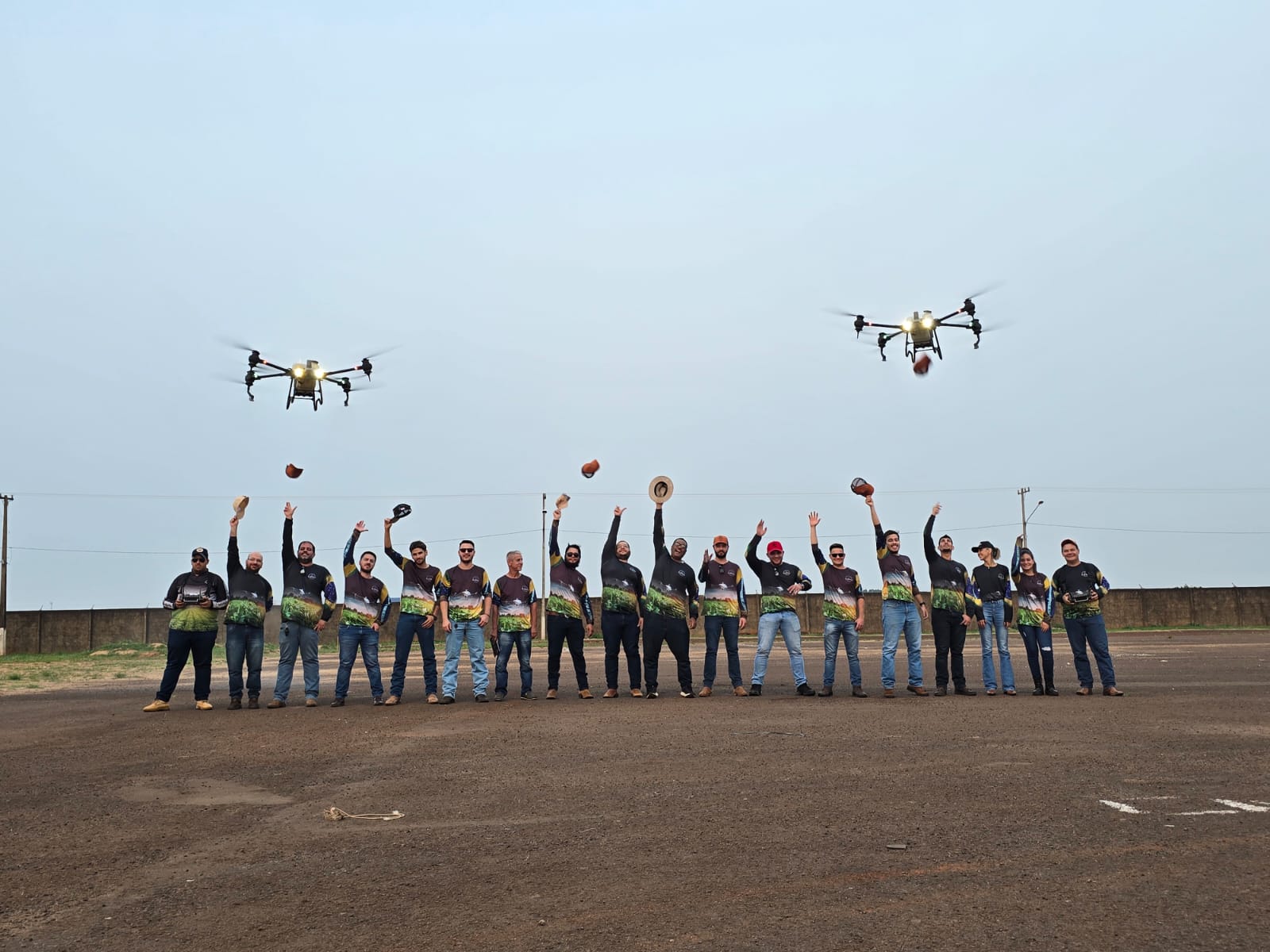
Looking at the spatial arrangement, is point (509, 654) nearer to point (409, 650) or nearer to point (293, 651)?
point (409, 650)

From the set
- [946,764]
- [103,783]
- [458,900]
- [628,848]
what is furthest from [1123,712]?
[103,783]

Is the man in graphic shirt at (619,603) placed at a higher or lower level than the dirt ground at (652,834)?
higher

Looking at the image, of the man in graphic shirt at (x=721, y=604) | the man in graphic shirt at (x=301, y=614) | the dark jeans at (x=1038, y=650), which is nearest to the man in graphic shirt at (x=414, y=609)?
the man in graphic shirt at (x=301, y=614)

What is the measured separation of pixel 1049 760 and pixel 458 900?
4.89 meters

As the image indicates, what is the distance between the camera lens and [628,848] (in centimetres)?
504

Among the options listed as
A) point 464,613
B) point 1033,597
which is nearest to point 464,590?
point 464,613

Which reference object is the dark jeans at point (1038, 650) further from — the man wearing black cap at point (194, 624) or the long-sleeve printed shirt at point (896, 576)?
the man wearing black cap at point (194, 624)

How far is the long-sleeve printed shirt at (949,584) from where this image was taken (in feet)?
42.2

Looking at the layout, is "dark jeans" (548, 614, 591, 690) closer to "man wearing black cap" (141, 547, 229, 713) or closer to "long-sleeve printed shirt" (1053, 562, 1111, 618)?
"man wearing black cap" (141, 547, 229, 713)

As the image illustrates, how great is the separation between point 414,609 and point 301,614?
1385 mm

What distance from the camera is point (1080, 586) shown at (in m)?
12.6

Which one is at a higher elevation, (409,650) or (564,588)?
(564,588)

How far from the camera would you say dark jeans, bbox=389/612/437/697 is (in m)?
12.4

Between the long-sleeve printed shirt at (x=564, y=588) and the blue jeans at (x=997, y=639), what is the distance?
5115 millimetres
